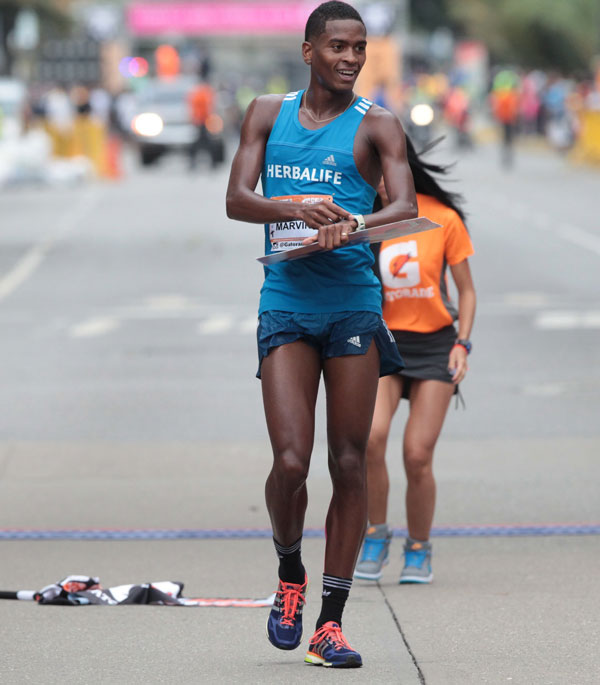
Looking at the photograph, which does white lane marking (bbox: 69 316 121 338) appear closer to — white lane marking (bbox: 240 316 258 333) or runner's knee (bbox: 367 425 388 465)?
white lane marking (bbox: 240 316 258 333)

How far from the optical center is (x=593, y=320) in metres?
14.2

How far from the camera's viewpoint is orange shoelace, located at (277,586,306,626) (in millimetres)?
4863

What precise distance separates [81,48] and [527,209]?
5253 cm

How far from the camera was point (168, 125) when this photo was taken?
43344mm

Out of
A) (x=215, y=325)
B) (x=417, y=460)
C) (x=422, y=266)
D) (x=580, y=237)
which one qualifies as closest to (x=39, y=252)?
(x=580, y=237)

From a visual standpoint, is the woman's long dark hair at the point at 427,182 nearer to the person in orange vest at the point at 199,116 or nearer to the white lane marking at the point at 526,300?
the white lane marking at the point at 526,300

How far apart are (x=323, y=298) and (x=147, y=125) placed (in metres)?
37.5

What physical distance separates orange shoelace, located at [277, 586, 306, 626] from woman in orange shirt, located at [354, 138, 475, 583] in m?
1.28

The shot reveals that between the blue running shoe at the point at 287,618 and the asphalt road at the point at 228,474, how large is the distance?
10 cm

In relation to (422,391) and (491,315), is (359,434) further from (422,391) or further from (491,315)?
(491,315)

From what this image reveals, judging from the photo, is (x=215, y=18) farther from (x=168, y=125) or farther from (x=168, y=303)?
(x=168, y=303)

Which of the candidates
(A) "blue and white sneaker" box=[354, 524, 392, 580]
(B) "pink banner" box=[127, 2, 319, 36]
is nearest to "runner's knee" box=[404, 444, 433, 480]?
(A) "blue and white sneaker" box=[354, 524, 392, 580]

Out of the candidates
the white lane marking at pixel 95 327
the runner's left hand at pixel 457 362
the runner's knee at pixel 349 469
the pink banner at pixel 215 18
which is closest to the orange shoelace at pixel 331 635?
the runner's knee at pixel 349 469

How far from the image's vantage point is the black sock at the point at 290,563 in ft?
16.1
